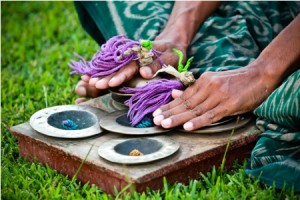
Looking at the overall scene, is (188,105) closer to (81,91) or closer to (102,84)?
(102,84)

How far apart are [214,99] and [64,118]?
2.15 ft

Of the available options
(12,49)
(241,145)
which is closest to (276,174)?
(241,145)

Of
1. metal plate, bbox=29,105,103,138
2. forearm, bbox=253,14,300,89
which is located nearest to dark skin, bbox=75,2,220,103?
metal plate, bbox=29,105,103,138

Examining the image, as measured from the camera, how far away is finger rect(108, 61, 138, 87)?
9.28 feet

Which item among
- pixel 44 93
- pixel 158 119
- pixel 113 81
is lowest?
pixel 44 93

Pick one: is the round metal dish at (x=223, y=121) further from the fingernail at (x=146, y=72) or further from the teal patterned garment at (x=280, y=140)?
the fingernail at (x=146, y=72)

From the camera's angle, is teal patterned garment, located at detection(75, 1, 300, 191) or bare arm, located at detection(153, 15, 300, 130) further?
teal patterned garment, located at detection(75, 1, 300, 191)

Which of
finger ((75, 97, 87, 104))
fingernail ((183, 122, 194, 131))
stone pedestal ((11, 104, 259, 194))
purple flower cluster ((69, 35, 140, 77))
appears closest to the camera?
stone pedestal ((11, 104, 259, 194))

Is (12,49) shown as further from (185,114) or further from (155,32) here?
(185,114)

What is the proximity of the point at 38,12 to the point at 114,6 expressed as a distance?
71.8 inches

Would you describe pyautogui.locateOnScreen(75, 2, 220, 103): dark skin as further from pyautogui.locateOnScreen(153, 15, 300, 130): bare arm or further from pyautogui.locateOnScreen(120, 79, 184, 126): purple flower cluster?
pyautogui.locateOnScreen(153, 15, 300, 130): bare arm

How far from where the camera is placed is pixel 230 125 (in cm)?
270

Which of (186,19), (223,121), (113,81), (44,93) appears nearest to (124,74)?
(113,81)

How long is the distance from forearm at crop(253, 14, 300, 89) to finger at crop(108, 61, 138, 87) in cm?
51
